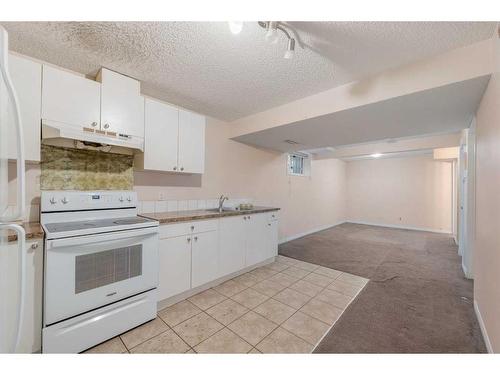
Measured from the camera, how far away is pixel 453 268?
10.5ft

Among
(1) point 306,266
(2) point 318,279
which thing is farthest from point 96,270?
(1) point 306,266

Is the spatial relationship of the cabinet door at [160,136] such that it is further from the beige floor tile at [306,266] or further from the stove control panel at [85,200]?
the beige floor tile at [306,266]

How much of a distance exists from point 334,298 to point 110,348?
83.7 inches

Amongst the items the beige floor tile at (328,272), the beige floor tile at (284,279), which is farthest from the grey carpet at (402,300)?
the beige floor tile at (284,279)

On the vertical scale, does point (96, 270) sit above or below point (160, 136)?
below

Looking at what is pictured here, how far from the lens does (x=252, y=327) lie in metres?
1.81

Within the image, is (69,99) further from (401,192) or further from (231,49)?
(401,192)

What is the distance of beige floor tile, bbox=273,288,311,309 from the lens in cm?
219

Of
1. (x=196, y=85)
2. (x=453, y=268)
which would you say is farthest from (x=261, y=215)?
(x=453, y=268)

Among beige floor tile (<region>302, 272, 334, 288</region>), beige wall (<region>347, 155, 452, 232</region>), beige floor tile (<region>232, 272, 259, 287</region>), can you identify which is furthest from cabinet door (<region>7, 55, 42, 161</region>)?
beige wall (<region>347, 155, 452, 232</region>)

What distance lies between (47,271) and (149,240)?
672 mm

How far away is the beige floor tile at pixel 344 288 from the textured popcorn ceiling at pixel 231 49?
7.74 feet
